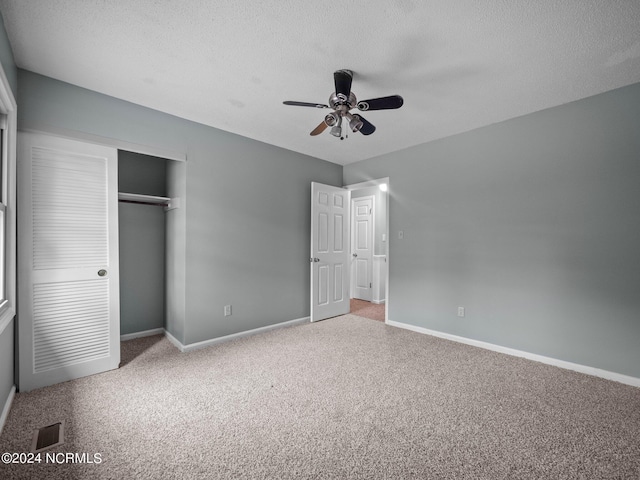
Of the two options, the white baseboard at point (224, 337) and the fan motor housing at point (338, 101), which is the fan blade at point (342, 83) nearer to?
the fan motor housing at point (338, 101)

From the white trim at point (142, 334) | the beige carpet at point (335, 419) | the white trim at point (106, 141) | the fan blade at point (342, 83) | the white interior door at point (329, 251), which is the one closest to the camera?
the beige carpet at point (335, 419)

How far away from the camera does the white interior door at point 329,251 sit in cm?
436

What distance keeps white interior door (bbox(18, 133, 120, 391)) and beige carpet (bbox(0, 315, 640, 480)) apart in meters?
0.24

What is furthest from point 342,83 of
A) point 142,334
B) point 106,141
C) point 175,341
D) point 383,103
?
point 142,334

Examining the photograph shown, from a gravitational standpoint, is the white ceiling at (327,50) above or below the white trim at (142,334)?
above

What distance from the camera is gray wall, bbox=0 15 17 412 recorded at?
Result: 1884 millimetres

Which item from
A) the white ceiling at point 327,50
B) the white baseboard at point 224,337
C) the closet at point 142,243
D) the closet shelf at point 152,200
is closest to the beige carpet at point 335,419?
the white baseboard at point 224,337

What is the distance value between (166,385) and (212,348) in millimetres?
845

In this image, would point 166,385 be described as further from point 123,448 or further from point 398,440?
point 398,440

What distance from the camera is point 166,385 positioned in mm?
2451

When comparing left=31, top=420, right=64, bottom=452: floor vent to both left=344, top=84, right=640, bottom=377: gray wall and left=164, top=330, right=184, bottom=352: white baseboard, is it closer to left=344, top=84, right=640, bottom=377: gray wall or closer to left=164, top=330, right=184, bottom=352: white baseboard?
left=164, top=330, right=184, bottom=352: white baseboard

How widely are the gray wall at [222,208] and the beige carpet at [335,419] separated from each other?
75 centimetres

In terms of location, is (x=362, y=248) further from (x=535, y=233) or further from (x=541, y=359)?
(x=541, y=359)

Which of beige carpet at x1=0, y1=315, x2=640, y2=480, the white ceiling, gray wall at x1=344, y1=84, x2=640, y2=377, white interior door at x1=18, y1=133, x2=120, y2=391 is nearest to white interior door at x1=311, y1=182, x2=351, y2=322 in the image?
gray wall at x1=344, y1=84, x2=640, y2=377
